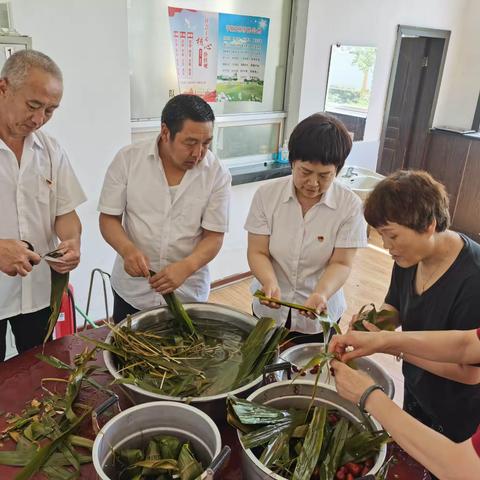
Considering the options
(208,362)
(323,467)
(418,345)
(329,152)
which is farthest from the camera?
(329,152)

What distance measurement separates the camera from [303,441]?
3.70ft

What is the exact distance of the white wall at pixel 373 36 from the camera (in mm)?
3791

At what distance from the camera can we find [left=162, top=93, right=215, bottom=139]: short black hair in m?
1.65

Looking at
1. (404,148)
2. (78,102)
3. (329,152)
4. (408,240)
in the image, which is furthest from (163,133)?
(404,148)

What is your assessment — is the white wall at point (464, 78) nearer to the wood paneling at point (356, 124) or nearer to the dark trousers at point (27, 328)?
the wood paneling at point (356, 124)

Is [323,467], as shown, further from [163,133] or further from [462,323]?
[163,133]

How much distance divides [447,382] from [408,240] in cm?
48

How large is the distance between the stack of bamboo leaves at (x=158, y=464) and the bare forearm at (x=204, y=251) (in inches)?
31.2

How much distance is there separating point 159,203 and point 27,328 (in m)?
0.73

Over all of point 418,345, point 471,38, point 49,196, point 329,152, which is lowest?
point 418,345

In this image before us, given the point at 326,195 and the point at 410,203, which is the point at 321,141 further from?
the point at 410,203

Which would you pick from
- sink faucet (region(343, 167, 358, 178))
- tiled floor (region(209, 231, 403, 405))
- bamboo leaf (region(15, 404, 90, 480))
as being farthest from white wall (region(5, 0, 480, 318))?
bamboo leaf (region(15, 404, 90, 480))

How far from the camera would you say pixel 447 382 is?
1460 millimetres

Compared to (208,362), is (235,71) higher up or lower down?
higher up
